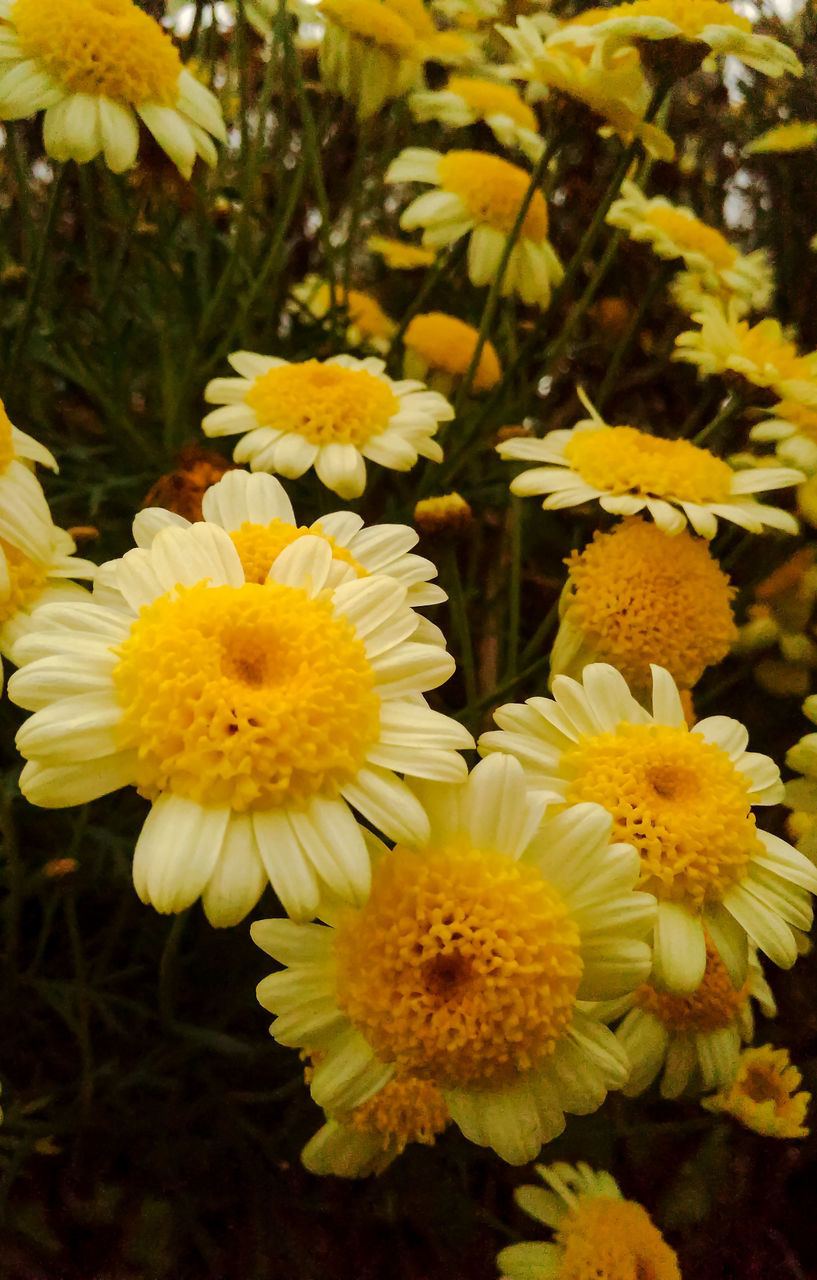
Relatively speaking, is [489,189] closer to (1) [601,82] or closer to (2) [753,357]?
(1) [601,82]

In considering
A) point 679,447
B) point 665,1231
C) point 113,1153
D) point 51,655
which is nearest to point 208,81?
point 679,447

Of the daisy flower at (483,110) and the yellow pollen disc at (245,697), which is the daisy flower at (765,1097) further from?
the daisy flower at (483,110)

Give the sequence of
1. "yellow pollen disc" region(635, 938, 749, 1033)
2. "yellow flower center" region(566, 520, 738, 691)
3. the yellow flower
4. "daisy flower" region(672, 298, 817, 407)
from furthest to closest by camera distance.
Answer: the yellow flower, "daisy flower" region(672, 298, 817, 407), "yellow flower center" region(566, 520, 738, 691), "yellow pollen disc" region(635, 938, 749, 1033)

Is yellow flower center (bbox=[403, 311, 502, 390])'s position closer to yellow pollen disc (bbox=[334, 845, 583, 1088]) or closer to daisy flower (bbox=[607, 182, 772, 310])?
daisy flower (bbox=[607, 182, 772, 310])

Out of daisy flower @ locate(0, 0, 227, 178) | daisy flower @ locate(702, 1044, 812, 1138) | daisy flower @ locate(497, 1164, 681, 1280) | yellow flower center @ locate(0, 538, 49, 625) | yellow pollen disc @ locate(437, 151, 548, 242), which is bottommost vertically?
daisy flower @ locate(497, 1164, 681, 1280)

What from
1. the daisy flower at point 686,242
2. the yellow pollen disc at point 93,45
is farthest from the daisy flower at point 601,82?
the yellow pollen disc at point 93,45

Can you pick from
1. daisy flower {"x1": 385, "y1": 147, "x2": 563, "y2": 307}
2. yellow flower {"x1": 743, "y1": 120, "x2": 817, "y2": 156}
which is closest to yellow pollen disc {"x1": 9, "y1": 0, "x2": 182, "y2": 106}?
daisy flower {"x1": 385, "y1": 147, "x2": 563, "y2": 307}

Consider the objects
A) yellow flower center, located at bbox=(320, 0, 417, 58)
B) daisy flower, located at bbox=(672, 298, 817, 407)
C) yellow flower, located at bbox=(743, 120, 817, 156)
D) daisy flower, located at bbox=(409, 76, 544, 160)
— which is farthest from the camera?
yellow flower, located at bbox=(743, 120, 817, 156)
